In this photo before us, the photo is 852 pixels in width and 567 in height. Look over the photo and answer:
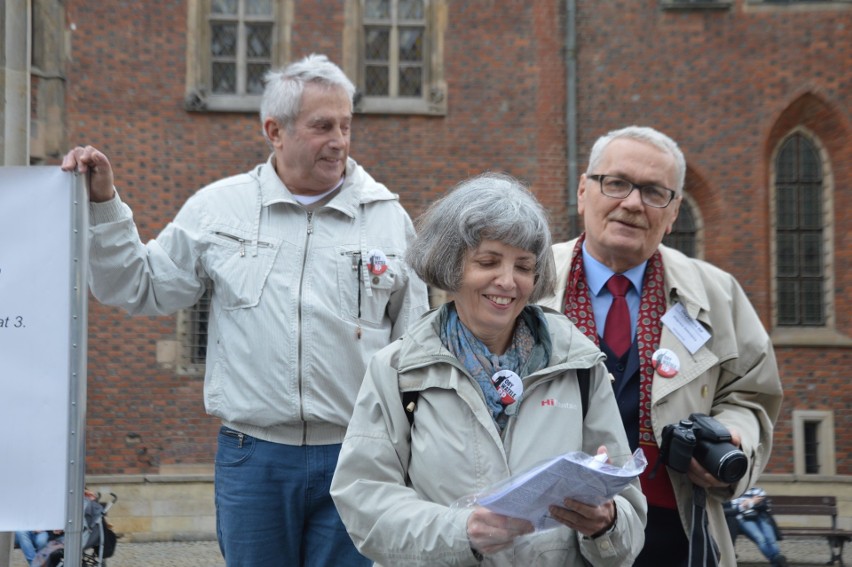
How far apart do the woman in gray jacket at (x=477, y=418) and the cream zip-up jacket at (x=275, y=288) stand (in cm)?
89

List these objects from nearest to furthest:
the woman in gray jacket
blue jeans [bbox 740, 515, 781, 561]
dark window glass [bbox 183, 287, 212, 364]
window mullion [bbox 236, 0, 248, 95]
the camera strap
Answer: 1. the woman in gray jacket
2. the camera strap
3. blue jeans [bbox 740, 515, 781, 561]
4. dark window glass [bbox 183, 287, 212, 364]
5. window mullion [bbox 236, 0, 248, 95]

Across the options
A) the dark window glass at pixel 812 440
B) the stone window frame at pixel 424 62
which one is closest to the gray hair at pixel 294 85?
the stone window frame at pixel 424 62

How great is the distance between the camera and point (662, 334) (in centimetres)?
290

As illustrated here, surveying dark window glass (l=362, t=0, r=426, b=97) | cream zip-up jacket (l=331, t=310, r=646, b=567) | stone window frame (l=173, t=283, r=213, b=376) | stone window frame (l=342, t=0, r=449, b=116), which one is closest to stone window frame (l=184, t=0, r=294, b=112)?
stone window frame (l=342, t=0, r=449, b=116)

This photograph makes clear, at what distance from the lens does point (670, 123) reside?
39.7 feet

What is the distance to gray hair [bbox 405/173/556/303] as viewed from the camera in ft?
7.44

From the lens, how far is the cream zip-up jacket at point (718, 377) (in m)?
2.81

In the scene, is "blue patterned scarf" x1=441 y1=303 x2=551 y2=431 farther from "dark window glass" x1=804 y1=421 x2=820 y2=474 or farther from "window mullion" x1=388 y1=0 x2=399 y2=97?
"dark window glass" x1=804 y1=421 x2=820 y2=474

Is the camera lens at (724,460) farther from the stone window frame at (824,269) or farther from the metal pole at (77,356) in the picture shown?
the stone window frame at (824,269)

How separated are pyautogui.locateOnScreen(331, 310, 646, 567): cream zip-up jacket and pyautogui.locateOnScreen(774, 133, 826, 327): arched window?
11.0 meters

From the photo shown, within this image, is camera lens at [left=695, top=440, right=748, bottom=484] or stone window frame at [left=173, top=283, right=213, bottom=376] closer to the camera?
camera lens at [left=695, top=440, right=748, bottom=484]

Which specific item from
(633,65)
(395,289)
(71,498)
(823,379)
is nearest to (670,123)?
(633,65)

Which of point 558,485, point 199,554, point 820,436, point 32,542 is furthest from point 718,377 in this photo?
point 820,436

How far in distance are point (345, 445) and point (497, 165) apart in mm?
9938
